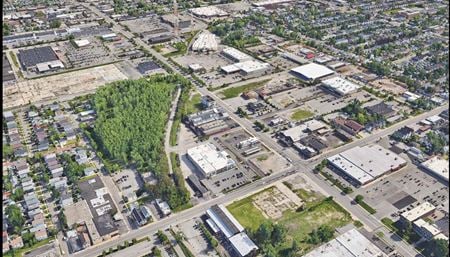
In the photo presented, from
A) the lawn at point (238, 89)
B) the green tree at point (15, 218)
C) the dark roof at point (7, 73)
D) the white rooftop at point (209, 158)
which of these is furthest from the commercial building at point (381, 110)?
the dark roof at point (7, 73)

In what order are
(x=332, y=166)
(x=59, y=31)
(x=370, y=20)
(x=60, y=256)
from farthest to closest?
(x=370, y=20) → (x=59, y=31) → (x=332, y=166) → (x=60, y=256)

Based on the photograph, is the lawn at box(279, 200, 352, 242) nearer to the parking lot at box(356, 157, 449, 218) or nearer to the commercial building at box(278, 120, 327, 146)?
the parking lot at box(356, 157, 449, 218)

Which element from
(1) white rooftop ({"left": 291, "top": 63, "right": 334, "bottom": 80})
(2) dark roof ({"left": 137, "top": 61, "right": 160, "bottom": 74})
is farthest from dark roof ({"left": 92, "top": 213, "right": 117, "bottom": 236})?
(1) white rooftop ({"left": 291, "top": 63, "right": 334, "bottom": 80})

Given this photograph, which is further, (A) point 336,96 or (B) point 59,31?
(B) point 59,31

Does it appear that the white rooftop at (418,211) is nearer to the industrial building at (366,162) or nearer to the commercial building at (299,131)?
the industrial building at (366,162)

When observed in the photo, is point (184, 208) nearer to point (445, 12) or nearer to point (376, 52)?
point (376, 52)

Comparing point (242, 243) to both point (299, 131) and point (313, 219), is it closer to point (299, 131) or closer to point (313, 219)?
point (313, 219)

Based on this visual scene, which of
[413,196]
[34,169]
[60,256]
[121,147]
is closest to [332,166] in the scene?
[413,196]
